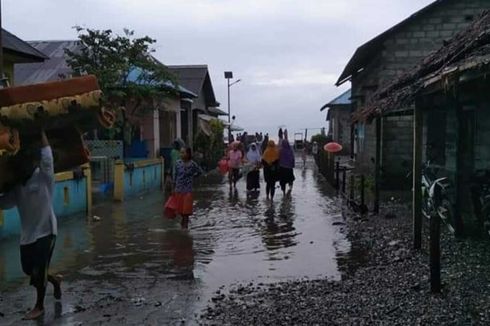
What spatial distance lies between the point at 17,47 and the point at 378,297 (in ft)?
37.4

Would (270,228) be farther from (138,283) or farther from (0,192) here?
(0,192)

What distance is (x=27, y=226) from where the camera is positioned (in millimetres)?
5988

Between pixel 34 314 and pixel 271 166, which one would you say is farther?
pixel 271 166

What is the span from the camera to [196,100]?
34.3m

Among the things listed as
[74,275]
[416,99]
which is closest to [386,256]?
[416,99]

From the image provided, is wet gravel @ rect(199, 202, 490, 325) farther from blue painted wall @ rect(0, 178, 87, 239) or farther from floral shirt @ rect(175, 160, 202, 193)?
blue painted wall @ rect(0, 178, 87, 239)

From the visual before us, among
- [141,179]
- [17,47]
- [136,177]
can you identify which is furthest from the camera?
[141,179]

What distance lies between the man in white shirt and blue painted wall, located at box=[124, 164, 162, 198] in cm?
1064

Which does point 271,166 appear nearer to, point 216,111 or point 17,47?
point 17,47

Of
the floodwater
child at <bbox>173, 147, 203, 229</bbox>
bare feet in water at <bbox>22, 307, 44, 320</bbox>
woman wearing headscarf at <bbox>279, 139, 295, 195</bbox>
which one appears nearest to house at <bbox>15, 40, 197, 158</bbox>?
woman wearing headscarf at <bbox>279, 139, 295, 195</bbox>

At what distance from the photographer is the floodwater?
6344mm

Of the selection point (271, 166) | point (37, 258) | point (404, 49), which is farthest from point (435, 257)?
point (404, 49)

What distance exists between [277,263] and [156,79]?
1270 cm

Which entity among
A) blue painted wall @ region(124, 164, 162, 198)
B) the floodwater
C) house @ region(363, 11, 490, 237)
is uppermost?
house @ region(363, 11, 490, 237)
